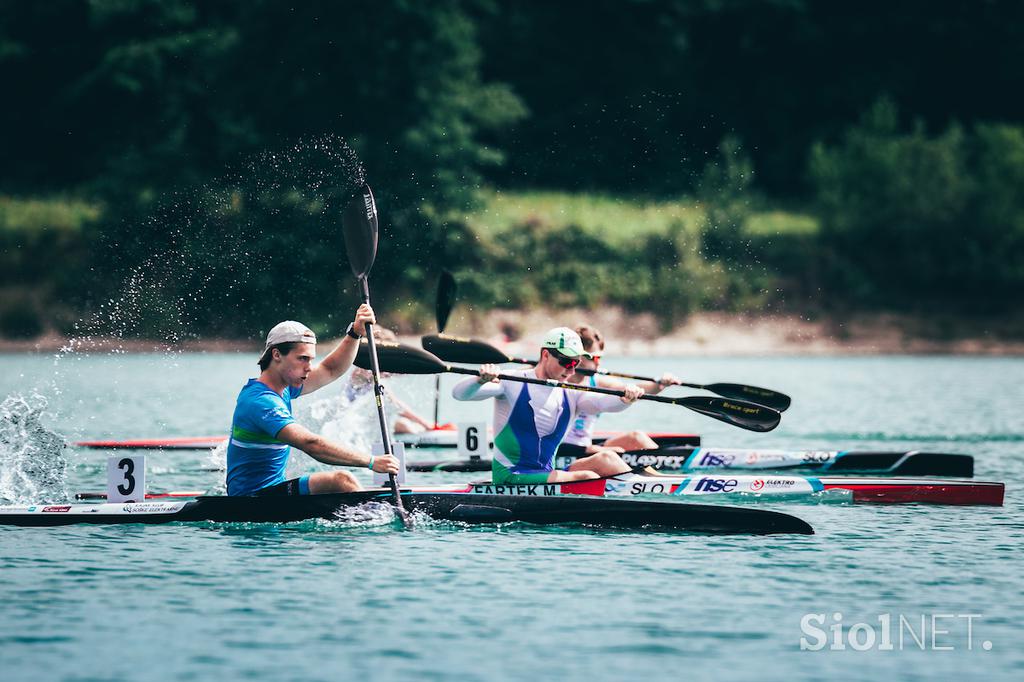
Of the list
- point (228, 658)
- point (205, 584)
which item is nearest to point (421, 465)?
point (205, 584)

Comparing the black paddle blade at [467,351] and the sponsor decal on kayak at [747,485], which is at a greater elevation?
the black paddle blade at [467,351]

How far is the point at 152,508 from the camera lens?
11461 mm

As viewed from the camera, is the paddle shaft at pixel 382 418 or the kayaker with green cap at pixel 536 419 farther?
the kayaker with green cap at pixel 536 419

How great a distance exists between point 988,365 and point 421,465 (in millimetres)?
29347

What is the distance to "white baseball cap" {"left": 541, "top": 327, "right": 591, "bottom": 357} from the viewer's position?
12.3m

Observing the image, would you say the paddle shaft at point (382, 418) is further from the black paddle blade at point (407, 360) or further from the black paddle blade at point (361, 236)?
the black paddle blade at point (361, 236)

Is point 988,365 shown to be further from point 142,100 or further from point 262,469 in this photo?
point 262,469

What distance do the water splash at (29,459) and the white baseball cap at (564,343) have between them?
14.5ft

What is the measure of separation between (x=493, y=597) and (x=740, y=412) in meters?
5.00

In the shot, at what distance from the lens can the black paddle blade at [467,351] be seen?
14406 mm

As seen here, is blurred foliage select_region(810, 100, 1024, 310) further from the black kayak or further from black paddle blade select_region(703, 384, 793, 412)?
the black kayak
